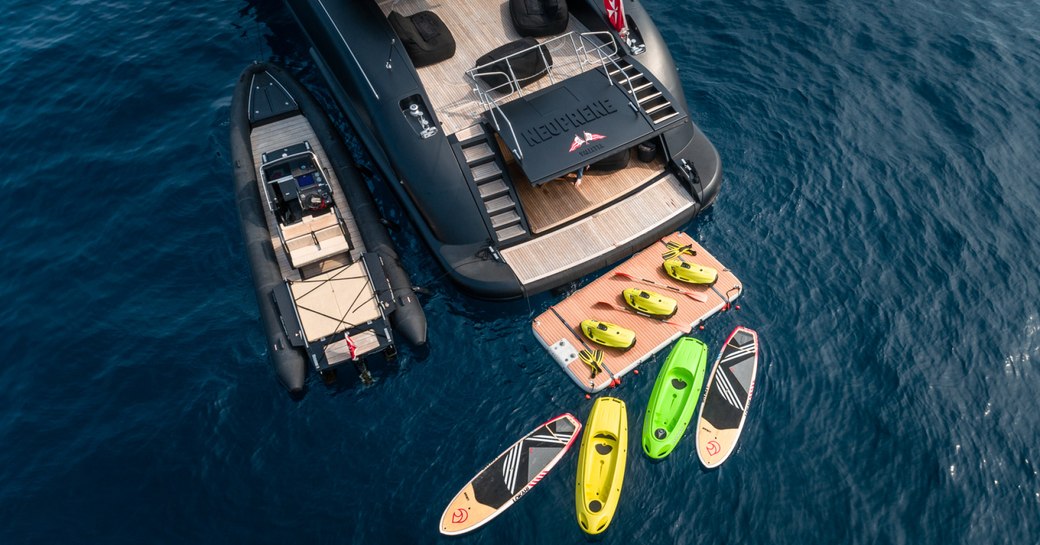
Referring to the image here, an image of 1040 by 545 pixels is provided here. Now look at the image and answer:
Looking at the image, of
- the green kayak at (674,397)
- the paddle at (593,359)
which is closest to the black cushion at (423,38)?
the paddle at (593,359)

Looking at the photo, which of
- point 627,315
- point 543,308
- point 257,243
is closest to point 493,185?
point 543,308

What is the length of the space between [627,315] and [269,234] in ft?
48.5

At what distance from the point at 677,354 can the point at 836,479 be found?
669 cm

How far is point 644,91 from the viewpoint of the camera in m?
29.7

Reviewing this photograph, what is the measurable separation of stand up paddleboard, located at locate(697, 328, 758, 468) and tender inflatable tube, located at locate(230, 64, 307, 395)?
14.4 metres

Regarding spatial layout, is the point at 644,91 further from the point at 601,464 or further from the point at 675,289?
the point at 601,464

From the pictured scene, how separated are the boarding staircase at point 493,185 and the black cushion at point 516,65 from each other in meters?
2.65

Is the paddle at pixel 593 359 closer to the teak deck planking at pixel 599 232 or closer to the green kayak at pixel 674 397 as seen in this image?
the green kayak at pixel 674 397

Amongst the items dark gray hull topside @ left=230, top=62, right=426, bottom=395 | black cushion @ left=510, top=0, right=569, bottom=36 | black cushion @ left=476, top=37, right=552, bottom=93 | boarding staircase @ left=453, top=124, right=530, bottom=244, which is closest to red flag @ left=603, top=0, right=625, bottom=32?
black cushion @ left=510, top=0, right=569, bottom=36

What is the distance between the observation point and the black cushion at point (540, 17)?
32.1 meters

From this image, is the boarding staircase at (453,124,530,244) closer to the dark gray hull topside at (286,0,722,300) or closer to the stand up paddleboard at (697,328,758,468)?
the dark gray hull topside at (286,0,722,300)

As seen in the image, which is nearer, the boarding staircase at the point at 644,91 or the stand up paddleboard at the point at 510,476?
the stand up paddleboard at the point at 510,476

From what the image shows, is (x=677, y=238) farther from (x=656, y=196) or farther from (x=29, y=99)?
(x=29, y=99)

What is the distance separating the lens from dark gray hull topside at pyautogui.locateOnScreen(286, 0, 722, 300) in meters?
27.8
